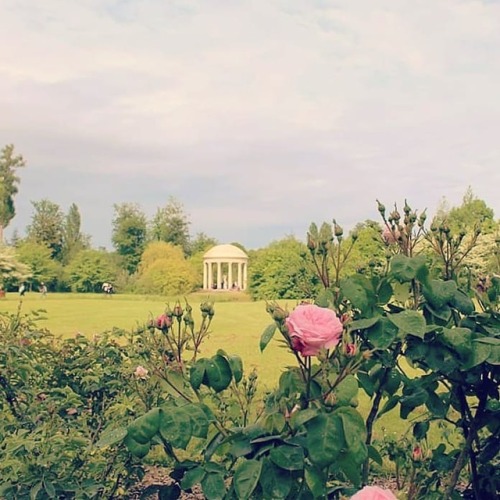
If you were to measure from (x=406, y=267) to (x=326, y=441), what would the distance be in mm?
490

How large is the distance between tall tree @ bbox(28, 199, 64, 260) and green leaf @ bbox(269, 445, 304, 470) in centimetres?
4023

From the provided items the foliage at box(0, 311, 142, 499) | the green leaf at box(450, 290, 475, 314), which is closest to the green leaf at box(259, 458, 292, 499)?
the green leaf at box(450, 290, 475, 314)

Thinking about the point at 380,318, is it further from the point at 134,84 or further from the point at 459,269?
the point at 134,84

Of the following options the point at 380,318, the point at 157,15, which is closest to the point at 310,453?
the point at 380,318

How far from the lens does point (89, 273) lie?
3127 centimetres

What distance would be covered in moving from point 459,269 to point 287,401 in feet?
2.88

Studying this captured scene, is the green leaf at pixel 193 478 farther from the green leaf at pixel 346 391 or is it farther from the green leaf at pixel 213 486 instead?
the green leaf at pixel 346 391

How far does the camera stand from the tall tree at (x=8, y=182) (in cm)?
3541

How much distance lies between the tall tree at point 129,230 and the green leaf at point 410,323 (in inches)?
1495

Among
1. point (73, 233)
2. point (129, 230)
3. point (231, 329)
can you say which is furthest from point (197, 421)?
point (73, 233)

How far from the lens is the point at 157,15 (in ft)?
11.9

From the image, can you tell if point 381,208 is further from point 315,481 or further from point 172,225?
point 172,225

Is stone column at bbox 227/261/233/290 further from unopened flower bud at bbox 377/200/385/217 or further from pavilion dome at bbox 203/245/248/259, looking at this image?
unopened flower bud at bbox 377/200/385/217

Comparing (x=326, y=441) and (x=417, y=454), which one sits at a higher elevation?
(x=326, y=441)
